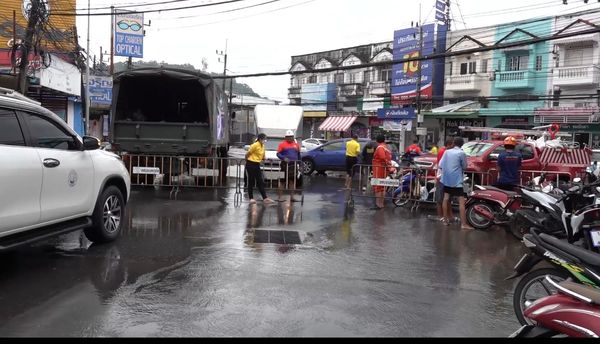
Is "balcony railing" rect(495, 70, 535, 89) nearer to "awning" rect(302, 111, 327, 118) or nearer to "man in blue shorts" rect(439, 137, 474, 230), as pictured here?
"awning" rect(302, 111, 327, 118)

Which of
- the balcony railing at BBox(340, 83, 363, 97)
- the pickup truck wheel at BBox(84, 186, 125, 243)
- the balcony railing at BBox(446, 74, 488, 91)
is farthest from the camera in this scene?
the balcony railing at BBox(340, 83, 363, 97)

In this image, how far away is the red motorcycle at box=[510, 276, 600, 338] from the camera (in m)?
3.25

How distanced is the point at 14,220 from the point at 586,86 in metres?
31.8

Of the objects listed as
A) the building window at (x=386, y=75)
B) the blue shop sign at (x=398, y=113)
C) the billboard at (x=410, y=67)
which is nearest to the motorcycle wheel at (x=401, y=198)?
the blue shop sign at (x=398, y=113)

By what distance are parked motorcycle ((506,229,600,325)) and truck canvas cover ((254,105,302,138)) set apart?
47.1ft

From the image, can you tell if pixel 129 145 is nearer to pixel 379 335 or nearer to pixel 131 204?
pixel 131 204

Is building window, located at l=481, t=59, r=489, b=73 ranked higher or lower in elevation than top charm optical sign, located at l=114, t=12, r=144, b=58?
higher

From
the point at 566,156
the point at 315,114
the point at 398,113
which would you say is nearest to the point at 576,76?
the point at 398,113

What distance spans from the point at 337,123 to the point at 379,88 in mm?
5456

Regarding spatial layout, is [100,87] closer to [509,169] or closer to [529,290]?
[509,169]

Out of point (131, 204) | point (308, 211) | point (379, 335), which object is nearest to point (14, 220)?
point (379, 335)

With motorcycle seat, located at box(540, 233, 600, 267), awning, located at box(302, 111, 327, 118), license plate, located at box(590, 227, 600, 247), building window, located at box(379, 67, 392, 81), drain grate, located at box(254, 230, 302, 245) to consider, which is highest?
building window, located at box(379, 67, 392, 81)

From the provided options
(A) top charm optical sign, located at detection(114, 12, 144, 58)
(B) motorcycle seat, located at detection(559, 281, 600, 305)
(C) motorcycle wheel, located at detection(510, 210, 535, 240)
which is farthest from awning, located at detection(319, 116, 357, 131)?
(B) motorcycle seat, located at detection(559, 281, 600, 305)

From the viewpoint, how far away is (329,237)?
8.53 meters
